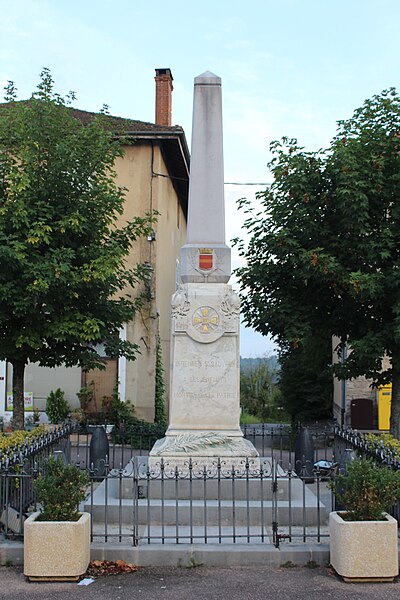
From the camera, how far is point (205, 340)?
9.09 meters

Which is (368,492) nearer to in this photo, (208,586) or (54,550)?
(208,586)

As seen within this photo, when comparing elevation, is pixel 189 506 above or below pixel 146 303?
below

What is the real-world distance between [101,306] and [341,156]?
16.7ft

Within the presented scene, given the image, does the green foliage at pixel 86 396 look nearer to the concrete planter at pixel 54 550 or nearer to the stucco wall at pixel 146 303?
the stucco wall at pixel 146 303

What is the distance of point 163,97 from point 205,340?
14.3 m

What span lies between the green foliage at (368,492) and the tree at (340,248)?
5029 millimetres

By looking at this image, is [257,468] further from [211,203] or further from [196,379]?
[211,203]

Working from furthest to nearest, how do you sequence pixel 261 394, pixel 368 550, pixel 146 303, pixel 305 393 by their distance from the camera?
pixel 261 394 < pixel 305 393 < pixel 146 303 < pixel 368 550

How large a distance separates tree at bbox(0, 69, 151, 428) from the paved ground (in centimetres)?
503

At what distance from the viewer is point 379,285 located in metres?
11.9

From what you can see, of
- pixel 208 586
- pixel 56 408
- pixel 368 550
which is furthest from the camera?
pixel 56 408

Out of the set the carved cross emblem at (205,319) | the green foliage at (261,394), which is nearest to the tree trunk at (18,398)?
the carved cross emblem at (205,319)

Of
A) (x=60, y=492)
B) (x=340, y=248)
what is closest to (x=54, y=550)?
(x=60, y=492)

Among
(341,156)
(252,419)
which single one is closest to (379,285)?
(341,156)
